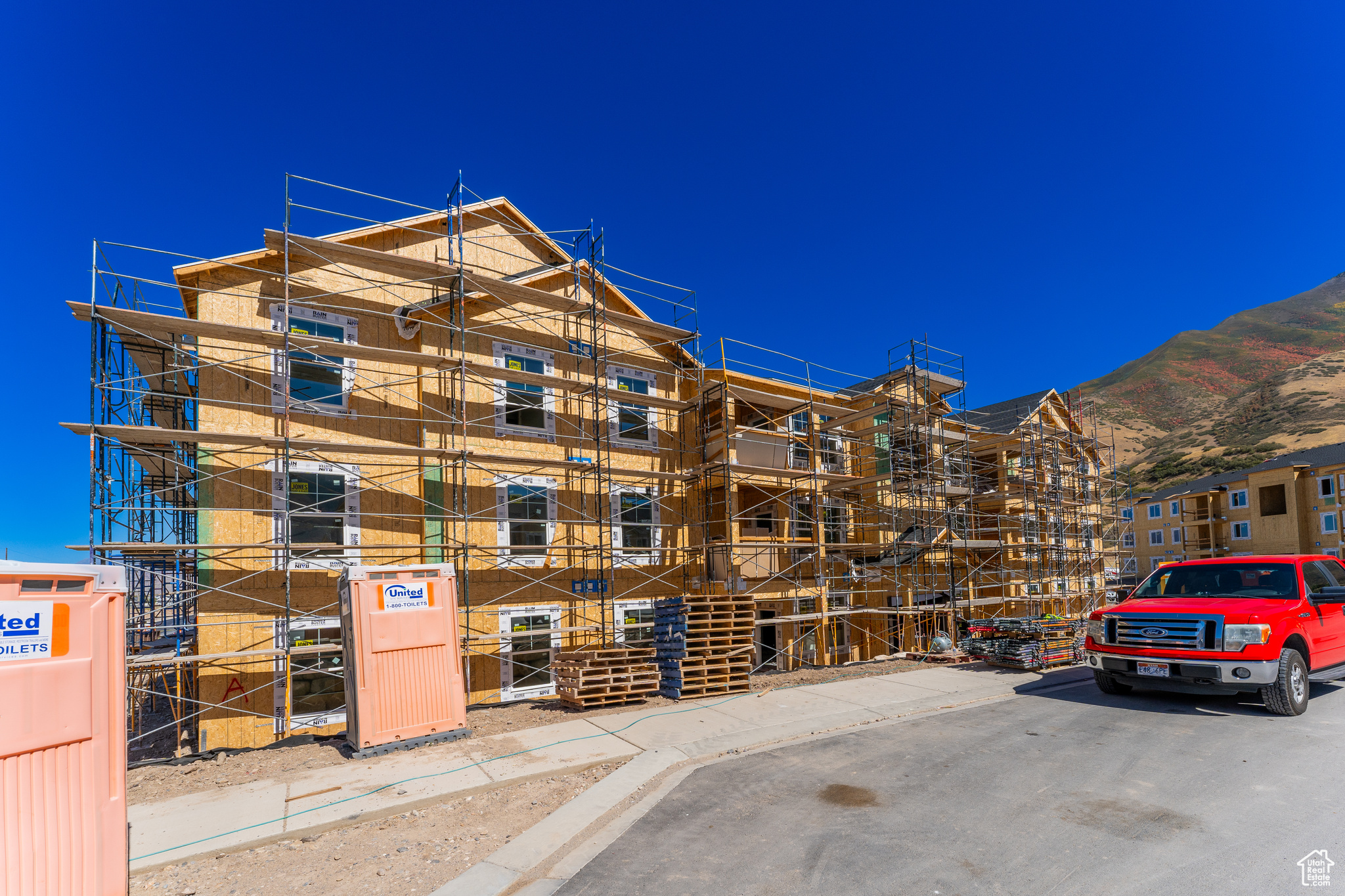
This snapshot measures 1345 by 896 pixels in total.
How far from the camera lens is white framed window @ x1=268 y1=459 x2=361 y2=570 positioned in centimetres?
1238

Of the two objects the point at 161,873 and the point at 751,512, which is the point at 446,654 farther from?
the point at 751,512

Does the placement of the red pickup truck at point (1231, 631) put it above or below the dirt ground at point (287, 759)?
above

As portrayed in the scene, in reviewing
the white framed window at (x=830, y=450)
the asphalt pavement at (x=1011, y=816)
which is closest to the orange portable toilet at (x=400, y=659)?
the asphalt pavement at (x=1011, y=816)

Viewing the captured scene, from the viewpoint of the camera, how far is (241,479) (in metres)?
12.2

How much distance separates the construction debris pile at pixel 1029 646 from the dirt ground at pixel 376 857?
1117 cm

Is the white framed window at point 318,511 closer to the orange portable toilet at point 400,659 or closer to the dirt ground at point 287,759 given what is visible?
the orange portable toilet at point 400,659

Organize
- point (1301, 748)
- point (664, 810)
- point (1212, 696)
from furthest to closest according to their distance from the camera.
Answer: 1. point (1212, 696)
2. point (1301, 748)
3. point (664, 810)

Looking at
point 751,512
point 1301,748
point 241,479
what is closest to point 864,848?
point 1301,748

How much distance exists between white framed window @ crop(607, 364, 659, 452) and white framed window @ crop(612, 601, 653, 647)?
4.01 m

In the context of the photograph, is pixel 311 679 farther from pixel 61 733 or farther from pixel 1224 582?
pixel 1224 582

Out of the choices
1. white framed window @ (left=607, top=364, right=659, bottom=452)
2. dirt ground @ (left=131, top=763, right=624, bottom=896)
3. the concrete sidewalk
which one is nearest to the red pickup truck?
the concrete sidewalk

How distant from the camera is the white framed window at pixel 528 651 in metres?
14.3

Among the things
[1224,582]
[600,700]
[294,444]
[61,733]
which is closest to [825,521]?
[1224,582]

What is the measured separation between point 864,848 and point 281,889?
4.65 m
